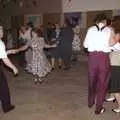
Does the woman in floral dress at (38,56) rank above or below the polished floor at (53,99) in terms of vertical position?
above

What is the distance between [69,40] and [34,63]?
10.8ft

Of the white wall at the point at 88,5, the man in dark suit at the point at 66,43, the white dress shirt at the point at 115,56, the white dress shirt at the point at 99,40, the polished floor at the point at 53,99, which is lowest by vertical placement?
the polished floor at the point at 53,99

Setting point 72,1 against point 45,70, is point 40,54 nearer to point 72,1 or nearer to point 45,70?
point 45,70

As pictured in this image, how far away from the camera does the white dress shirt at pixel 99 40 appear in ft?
19.4

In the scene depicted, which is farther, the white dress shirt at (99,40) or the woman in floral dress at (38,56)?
the woman in floral dress at (38,56)

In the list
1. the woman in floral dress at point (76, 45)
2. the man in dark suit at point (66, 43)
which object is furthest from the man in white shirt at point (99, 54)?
the woman in floral dress at point (76, 45)

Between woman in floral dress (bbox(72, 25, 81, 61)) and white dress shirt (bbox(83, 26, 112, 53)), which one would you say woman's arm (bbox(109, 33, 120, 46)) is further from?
woman in floral dress (bbox(72, 25, 81, 61))

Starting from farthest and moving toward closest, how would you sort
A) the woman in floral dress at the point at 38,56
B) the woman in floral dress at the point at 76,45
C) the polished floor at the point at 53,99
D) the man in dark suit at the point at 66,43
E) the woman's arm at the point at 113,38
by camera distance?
1. the woman in floral dress at the point at 76,45
2. the man in dark suit at the point at 66,43
3. the woman in floral dress at the point at 38,56
4. the polished floor at the point at 53,99
5. the woman's arm at the point at 113,38

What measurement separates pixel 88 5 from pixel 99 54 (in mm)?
8903

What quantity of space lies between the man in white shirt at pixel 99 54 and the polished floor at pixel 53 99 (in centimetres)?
47

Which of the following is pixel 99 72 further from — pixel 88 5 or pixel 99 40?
pixel 88 5

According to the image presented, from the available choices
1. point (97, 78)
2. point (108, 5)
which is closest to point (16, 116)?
point (97, 78)

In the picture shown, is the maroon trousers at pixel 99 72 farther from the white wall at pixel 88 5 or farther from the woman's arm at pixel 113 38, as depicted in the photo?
the white wall at pixel 88 5

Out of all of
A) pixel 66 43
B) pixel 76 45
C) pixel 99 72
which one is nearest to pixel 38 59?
pixel 99 72
